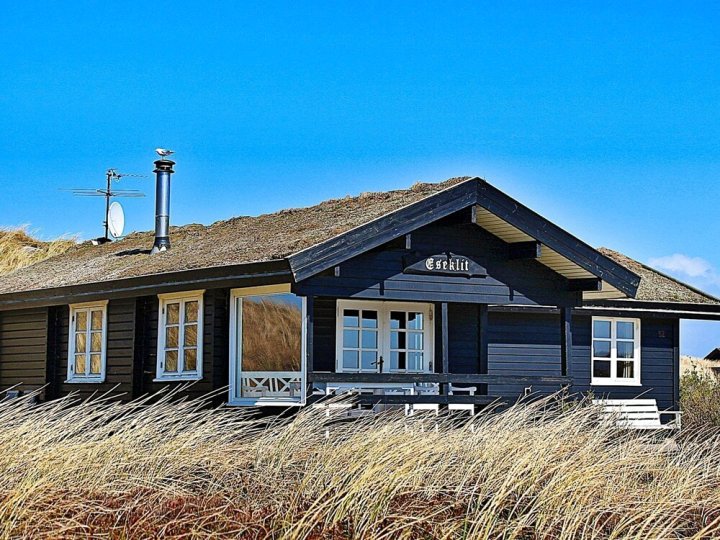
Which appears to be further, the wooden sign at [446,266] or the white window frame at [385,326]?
the white window frame at [385,326]

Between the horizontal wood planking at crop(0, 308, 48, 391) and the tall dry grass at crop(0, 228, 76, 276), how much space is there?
1506 cm

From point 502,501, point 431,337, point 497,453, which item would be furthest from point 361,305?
point 502,501

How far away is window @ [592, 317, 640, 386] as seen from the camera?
22.9 metres

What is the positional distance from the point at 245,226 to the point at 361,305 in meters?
2.93

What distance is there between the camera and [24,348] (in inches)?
881

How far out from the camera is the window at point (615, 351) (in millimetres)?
22922

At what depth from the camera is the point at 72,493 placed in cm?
938

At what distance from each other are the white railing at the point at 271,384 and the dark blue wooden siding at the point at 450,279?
144cm

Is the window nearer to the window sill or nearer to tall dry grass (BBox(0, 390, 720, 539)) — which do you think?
the window sill

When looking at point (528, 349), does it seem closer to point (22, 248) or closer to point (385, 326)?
point (385, 326)

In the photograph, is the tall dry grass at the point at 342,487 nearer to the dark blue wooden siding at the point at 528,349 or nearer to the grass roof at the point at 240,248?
the grass roof at the point at 240,248

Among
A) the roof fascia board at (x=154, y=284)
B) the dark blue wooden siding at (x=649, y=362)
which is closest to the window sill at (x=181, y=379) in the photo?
the roof fascia board at (x=154, y=284)

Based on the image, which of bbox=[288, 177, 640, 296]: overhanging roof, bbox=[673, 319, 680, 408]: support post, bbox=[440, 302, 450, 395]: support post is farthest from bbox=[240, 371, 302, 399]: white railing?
bbox=[673, 319, 680, 408]: support post

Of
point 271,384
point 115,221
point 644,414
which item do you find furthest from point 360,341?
point 115,221
